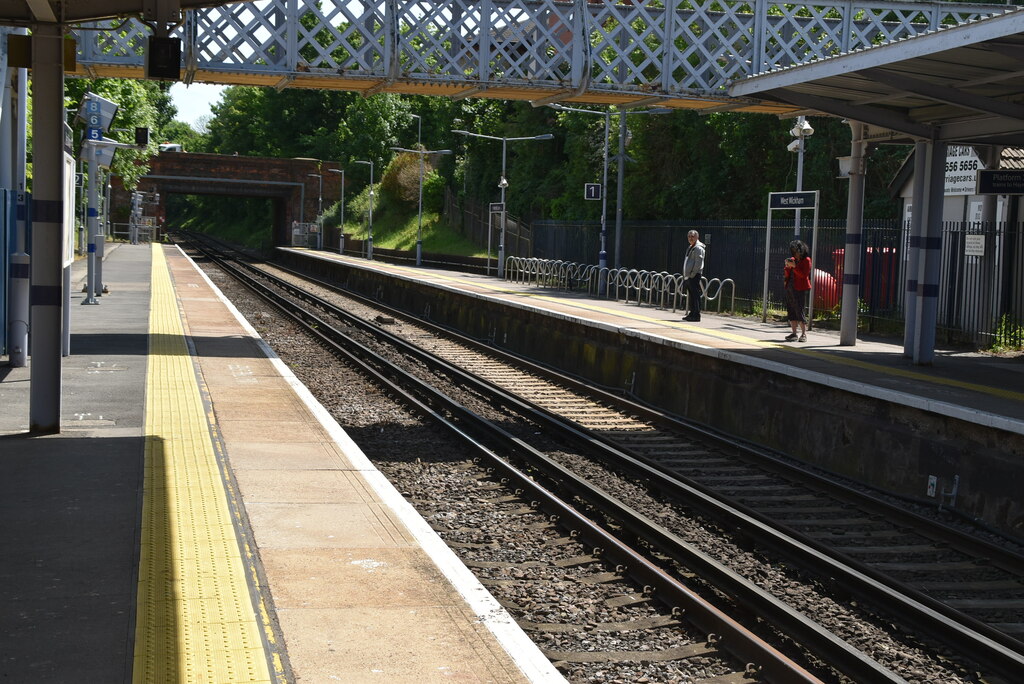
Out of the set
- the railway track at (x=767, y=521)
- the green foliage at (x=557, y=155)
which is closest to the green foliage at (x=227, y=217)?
the green foliage at (x=557, y=155)

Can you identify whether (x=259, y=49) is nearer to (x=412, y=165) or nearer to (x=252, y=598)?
(x=252, y=598)

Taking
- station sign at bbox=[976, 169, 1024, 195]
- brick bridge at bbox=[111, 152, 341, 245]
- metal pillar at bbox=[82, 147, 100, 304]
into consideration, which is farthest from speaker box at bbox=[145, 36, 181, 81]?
brick bridge at bbox=[111, 152, 341, 245]

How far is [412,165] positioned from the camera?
78.1 meters

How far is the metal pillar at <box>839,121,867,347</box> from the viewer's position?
17.4 meters

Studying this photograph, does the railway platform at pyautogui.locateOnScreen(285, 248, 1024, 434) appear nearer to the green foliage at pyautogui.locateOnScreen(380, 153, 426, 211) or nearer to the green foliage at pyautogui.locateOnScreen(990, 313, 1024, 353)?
the green foliage at pyautogui.locateOnScreen(990, 313, 1024, 353)

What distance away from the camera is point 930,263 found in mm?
15102

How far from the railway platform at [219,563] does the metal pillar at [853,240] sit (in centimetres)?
927

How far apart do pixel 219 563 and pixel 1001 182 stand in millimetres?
12944

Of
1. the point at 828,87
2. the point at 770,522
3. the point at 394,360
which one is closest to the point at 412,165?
the point at 394,360

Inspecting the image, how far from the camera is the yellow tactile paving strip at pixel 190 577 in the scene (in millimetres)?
4906

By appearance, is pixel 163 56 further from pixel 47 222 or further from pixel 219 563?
pixel 219 563

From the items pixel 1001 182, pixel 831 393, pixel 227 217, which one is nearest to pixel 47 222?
pixel 831 393

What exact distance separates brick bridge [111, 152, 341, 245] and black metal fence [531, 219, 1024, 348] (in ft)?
195

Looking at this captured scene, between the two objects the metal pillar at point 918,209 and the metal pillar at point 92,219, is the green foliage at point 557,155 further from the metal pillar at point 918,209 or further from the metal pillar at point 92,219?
the metal pillar at point 918,209
